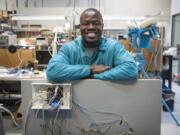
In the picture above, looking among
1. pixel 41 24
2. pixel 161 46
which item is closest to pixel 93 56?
pixel 161 46

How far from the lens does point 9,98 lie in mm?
3691

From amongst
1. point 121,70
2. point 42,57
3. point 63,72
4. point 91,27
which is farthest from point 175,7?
point 63,72

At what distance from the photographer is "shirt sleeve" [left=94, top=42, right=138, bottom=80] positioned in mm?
1256

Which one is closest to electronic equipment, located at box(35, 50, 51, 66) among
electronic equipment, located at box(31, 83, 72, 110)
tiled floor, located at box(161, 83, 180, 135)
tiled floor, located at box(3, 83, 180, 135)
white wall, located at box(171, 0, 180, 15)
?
tiled floor, located at box(3, 83, 180, 135)

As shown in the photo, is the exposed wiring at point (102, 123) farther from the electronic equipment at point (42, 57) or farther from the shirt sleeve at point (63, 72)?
the electronic equipment at point (42, 57)

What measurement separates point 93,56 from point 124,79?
0.44 meters

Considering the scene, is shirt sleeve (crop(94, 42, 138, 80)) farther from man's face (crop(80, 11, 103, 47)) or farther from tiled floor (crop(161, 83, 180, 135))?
tiled floor (crop(161, 83, 180, 135))

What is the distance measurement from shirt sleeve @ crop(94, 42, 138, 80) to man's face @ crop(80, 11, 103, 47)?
0.18 metres

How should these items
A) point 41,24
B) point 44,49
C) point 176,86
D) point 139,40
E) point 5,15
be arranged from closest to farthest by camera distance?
point 139,40, point 44,49, point 5,15, point 176,86, point 41,24

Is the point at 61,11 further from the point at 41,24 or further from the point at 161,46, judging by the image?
the point at 161,46

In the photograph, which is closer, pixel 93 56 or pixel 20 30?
pixel 93 56

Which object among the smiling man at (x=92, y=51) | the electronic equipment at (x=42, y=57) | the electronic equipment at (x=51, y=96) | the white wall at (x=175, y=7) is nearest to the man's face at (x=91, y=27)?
the smiling man at (x=92, y=51)

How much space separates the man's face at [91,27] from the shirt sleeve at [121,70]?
7.2 inches

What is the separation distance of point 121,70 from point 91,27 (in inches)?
18.3
